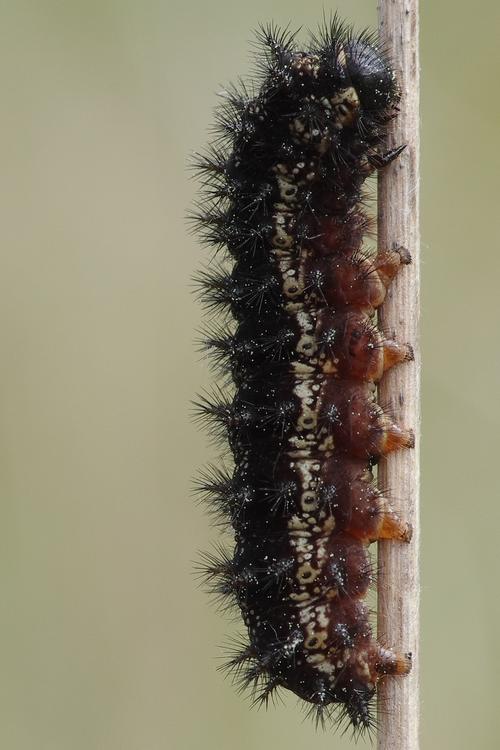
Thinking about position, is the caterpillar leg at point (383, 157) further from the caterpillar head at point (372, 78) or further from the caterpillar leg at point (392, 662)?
the caterpillar leg at point (392, 662)

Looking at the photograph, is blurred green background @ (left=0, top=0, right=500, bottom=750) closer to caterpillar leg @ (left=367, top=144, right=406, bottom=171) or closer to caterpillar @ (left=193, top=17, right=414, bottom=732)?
caterpillar @ (left=193, top=17, right=414, bottom=732)

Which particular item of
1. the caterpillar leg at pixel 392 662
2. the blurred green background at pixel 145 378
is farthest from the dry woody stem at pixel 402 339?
the blurred green background at pixel 145 378

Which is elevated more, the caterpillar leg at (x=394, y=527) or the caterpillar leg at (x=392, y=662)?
the caterpillar leg at (x=394, y=527)

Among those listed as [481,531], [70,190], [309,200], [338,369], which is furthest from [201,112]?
[481,531]

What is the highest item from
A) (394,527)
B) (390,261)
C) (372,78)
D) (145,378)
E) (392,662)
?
(372,78)

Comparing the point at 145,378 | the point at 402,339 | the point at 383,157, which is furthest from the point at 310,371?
the point at 145,378

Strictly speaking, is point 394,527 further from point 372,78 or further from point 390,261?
point 372,78
